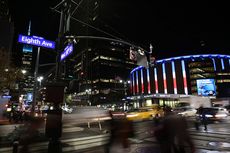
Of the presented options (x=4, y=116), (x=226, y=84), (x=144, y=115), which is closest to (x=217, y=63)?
(x=226, y=84)

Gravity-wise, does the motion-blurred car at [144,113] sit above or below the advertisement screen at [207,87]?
below

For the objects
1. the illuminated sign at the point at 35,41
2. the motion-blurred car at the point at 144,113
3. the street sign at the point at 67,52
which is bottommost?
the motion-blurred car at the point at 144,113

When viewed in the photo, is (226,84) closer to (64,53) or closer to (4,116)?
(4,116)

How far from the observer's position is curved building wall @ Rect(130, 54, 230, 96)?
89250 mm

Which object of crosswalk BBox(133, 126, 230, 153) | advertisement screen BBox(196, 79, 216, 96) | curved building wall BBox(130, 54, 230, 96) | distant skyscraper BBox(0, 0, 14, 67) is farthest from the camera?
curved building wall BBox(130, 54, 230, 96)

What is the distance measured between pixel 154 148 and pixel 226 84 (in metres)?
93.0

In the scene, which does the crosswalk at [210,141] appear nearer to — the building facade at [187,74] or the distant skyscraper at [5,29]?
the distant skyscraper at [5,29]

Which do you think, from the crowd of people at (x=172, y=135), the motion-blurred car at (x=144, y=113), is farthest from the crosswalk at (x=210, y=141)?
the motion-blurred car at (x=144, y=113)

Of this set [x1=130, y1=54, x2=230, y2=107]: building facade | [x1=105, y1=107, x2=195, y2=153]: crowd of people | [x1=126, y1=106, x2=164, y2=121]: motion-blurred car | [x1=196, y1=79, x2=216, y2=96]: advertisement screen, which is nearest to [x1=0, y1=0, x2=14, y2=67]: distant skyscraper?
[x1=126, y1=106, x2=164, y2=121]: motion-blurred car

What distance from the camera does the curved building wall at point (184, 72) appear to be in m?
89.2

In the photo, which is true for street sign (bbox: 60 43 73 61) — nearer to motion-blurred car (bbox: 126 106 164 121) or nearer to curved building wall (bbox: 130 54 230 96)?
motion-blurred car (bbox: 126 106 164 121)

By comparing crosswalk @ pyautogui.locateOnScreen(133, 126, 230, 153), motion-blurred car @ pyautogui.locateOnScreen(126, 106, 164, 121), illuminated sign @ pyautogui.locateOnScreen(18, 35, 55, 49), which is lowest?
crosswalk @ pyautogui.locateOnScreen(133, 126, 230, 153)

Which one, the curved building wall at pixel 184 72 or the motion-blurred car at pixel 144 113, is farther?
the curved building wall at pixel 184 72

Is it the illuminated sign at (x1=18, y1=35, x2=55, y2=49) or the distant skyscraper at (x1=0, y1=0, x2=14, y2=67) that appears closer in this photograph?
the illuminated sign at (x1=18, y1=35, x2=55, y2=49)
